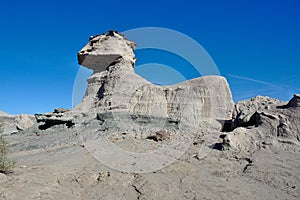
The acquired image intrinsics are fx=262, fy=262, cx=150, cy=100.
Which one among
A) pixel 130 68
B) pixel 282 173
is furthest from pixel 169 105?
pixel 282 173

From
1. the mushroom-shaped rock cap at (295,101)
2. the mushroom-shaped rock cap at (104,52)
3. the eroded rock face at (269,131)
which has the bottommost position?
the eroded rock face at (269,131)

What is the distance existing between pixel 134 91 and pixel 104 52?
5.89 m

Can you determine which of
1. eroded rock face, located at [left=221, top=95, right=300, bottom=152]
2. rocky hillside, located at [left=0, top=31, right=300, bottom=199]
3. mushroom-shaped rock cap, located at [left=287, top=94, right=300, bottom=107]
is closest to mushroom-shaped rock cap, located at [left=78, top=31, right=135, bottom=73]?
rocky hillside, located at [left=0, top=31, right=300, bottom=199]

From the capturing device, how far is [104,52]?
23609 mm

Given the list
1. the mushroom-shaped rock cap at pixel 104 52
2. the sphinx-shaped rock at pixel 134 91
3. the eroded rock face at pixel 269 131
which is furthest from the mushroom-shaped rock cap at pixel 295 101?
the mushroom-shaped rock cap at pixel 104 52

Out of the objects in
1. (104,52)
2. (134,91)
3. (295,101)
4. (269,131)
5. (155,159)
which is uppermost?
(104,52)

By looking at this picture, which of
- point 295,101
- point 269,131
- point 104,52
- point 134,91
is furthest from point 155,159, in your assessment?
point 104,52

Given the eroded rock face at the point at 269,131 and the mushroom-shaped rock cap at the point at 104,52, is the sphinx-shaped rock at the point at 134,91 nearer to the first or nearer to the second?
the mushroom-shaped rock cap at the point at 104,52

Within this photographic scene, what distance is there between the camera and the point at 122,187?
21.7ft

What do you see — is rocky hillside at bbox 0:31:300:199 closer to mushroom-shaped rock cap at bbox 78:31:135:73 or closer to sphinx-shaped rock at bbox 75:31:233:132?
sphinx-shaped rock at bbox 75:31:233:132

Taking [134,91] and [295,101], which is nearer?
[295,101]

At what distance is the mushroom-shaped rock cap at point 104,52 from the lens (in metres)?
23.6

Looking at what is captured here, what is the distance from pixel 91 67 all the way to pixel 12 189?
65.4ft

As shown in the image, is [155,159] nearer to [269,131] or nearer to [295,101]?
[269,131]
